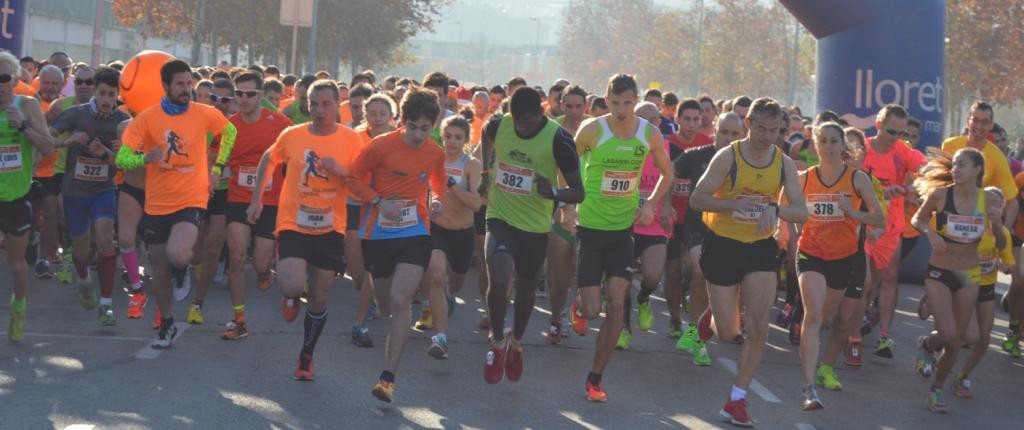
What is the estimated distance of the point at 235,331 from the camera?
32.0 feet

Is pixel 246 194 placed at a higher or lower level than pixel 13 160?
lower

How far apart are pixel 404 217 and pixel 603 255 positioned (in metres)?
1.31

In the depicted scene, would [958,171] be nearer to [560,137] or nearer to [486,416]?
[560,137]

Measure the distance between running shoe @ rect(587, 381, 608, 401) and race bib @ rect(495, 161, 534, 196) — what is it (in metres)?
1.20

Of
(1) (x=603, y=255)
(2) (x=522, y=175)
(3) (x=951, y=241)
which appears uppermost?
(2) (x=522, y=175)

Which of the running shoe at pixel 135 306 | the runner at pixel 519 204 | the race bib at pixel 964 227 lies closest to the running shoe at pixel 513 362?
the runner at pixel 519 204

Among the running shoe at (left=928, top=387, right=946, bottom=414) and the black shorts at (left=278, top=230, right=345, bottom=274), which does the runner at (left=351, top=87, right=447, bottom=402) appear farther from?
the running shoe at (left=928, top=387, right=946, bottom=414)

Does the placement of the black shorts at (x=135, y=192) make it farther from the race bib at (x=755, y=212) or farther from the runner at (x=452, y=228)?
the race bib at (x=755, y=212)

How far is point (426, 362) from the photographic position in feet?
30.5

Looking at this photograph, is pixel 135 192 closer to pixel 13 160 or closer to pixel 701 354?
pixel 13 160

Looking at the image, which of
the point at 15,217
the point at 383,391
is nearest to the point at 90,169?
the point at 15,217

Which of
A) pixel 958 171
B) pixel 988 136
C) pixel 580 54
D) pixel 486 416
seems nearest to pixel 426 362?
pixel 486 416

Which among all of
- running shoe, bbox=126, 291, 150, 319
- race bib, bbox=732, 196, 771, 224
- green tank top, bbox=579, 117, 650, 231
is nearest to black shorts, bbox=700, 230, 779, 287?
race bib, bbox=732, 196, 771, 224

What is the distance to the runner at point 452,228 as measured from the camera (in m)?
8.60
